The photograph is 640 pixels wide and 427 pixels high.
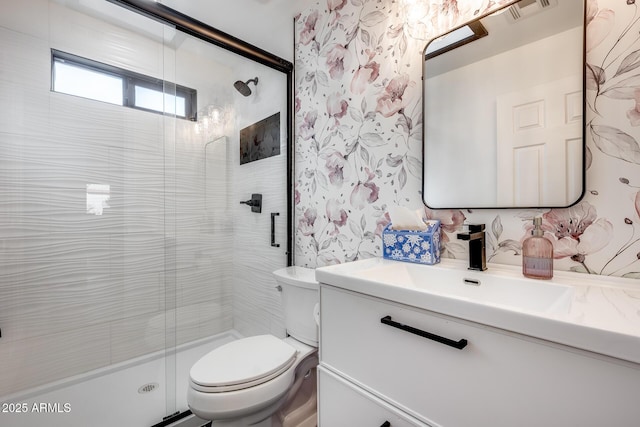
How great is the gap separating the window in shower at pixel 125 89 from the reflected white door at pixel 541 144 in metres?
1.83

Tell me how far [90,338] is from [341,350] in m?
1.78

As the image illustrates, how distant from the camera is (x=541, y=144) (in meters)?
0.91

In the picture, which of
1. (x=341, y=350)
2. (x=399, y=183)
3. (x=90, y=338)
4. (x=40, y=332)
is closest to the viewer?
(x=341, y=350)

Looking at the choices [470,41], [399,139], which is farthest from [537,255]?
[470,41]

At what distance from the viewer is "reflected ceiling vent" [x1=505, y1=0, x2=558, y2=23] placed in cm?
90

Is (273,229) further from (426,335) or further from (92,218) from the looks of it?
(426,335)

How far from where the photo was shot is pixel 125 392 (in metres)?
1.67

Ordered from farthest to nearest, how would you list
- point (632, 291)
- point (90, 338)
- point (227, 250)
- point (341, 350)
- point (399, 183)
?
point (227, 250) → point (90, 338) → point (399, 183) → point (341, 350) → point (632, 291)

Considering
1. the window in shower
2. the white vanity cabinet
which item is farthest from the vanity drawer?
the window in shower

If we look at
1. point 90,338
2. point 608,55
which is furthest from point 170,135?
point 608,55

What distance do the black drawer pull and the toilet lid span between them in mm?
678

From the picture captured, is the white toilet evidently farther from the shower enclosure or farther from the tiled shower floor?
the tiled shower floor

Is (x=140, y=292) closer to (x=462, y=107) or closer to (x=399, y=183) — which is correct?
(x=399, y=183)

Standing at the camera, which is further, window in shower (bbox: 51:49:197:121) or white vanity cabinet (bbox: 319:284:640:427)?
window in shower (bbox: 51:49:197:121)
